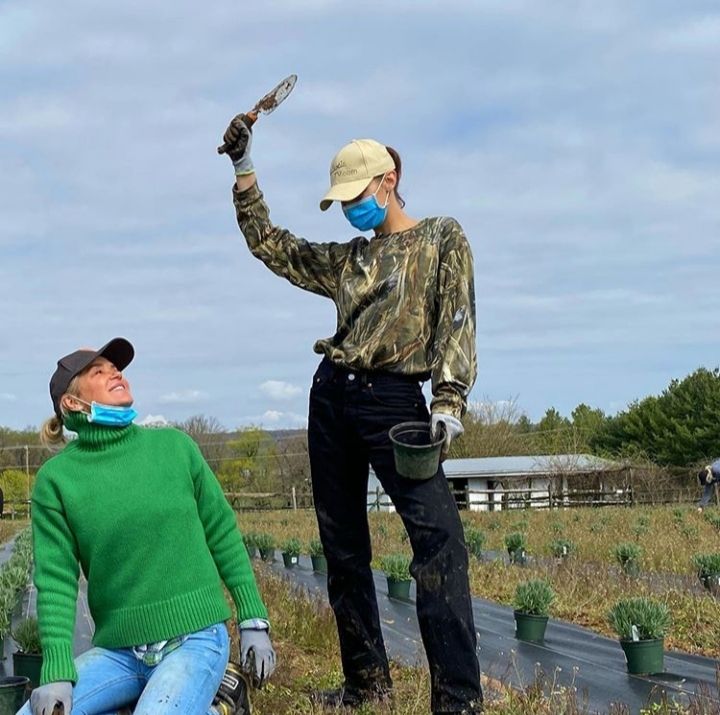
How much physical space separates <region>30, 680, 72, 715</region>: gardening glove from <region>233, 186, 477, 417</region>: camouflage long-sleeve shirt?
1.25 m

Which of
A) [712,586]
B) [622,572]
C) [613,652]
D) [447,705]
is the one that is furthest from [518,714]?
[622,572]

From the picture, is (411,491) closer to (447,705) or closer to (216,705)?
(447,705)

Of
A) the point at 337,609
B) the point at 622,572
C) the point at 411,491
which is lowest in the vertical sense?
the point at 622,572

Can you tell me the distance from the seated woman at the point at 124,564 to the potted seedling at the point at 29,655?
142 centimetres

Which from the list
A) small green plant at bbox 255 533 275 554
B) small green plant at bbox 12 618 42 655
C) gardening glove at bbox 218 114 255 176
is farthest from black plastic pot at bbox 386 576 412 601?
gardening glove at bbox 218 114 255 176

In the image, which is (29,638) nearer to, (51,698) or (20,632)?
(20,632)

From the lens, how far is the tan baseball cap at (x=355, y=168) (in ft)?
10.8

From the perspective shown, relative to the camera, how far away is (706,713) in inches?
107

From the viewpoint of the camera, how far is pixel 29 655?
13.4ft

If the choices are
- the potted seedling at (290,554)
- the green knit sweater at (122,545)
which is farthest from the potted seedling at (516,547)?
the green knit sweater at (122,545)

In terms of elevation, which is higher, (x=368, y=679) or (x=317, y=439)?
(x=317, y=439)

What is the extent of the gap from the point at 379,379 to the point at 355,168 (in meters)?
0.68

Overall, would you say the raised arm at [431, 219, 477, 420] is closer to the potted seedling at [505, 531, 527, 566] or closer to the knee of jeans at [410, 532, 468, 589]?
the knee of jeans at [410, 532, 468, 589]

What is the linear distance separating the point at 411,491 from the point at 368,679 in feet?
2.49
